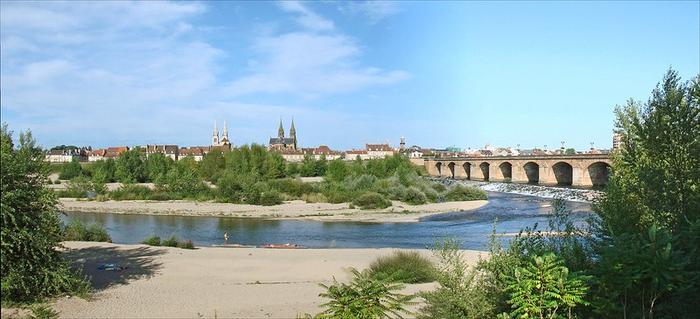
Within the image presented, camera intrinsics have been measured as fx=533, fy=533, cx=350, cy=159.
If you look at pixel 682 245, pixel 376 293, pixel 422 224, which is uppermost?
pixel 682 245

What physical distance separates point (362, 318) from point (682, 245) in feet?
17.3

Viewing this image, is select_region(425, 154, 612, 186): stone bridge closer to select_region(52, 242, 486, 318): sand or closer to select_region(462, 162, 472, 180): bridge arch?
select_region(462, 162, 472, 180): bridge arch

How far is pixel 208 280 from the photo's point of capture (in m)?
18.2

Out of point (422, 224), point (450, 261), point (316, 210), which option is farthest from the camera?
point (316, 210)

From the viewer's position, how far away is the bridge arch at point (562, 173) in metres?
78.4

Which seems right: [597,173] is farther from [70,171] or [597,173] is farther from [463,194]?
[70,171]

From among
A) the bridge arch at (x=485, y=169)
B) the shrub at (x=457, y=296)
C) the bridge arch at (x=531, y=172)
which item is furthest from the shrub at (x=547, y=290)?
the bridge arch at (x=485, y=169)

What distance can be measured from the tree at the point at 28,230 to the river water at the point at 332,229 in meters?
16.6

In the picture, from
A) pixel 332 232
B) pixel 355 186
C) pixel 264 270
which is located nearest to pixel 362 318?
pixel 264 270

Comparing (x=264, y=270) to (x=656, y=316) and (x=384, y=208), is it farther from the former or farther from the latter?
(x=384, y=208)

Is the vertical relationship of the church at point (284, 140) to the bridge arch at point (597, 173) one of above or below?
above

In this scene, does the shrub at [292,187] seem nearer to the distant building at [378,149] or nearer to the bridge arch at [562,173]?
the bridge arch at [562,173]

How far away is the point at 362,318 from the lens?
28.7 feet

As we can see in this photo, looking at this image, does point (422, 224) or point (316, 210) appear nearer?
point (422, 224)
